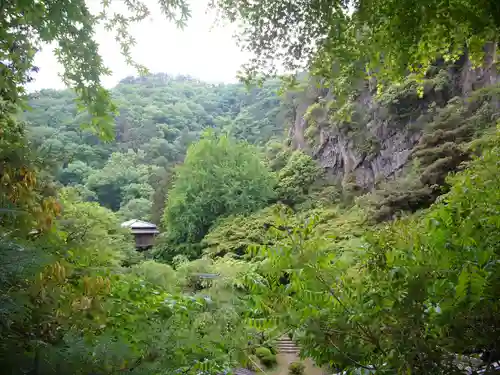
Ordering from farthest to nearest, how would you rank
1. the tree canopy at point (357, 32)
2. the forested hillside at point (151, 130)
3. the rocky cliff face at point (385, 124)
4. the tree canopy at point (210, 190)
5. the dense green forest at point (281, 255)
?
1. the forested hillside at point (151, 130)
2. the tree canopy at point (210, 190)
3. the rocky cliff face at point (385, 124)
4. the tree canopy at point (357, 32)
5. the dense green forest at point (281, 255)

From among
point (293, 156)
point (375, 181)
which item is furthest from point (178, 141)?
point (375, 181)

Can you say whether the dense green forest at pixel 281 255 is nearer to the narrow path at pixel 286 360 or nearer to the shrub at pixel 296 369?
the shrub at pixel 296 369

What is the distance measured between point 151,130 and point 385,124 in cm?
2474

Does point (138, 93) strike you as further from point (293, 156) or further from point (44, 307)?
point (44, 307)

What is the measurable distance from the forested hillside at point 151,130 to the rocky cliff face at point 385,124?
142 inches

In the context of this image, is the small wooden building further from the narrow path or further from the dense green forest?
the dense green forest

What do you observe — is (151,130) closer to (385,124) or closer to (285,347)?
(385,124)

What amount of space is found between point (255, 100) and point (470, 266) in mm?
38924

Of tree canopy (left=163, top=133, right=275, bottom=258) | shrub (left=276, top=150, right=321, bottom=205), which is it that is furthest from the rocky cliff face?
tree canopy (left=163, top=133, right=275, bottom=258)

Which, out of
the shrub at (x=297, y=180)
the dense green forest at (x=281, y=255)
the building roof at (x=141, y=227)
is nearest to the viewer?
the dense green forest at (x=281, y=255)

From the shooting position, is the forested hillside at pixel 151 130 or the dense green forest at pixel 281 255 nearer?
the dense green forest at pixel 281 255

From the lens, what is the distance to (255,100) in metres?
39.2

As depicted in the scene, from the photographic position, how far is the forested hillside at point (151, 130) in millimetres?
22719

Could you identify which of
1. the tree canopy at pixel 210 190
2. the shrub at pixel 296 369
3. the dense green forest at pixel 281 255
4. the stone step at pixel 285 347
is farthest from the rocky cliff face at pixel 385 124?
the dense green forest at pixel 281 255
